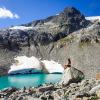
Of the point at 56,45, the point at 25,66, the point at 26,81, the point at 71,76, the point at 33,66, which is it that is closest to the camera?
the point at 71,76

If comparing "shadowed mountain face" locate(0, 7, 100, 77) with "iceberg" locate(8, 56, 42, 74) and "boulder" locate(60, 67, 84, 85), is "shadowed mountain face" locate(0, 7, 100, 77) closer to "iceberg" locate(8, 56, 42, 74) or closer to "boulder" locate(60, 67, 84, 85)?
"iceberg" locate(8, 56, 42, 74)

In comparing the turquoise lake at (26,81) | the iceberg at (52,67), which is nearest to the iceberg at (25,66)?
the iceberg at (52,67)

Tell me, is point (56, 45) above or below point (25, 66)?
above

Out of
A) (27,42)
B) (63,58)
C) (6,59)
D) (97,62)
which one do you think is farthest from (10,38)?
(97,62)

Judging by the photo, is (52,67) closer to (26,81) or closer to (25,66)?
(25,66)

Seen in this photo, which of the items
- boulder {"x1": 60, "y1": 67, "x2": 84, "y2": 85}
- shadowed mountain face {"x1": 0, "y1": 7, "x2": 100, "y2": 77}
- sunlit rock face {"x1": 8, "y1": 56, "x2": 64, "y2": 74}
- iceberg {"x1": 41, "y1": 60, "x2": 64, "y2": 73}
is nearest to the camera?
boulder {"x1": 60, "y1": 67, "x2": 84, "y2": 85}

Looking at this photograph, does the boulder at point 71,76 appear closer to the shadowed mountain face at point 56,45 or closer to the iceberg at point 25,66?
the shadowed mountain face at point 56,45

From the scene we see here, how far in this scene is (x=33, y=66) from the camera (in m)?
136

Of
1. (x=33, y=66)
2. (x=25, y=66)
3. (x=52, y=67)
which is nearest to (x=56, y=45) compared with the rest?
(x=52, y=67)

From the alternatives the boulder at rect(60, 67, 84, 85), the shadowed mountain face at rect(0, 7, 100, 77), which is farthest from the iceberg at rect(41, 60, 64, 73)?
the boulder at rect(60, 67, 84, 85)

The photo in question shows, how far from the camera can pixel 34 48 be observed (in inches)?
6088

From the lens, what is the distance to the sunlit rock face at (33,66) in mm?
133875

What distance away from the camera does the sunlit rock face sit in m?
134

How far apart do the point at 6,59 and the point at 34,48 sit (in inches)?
735
